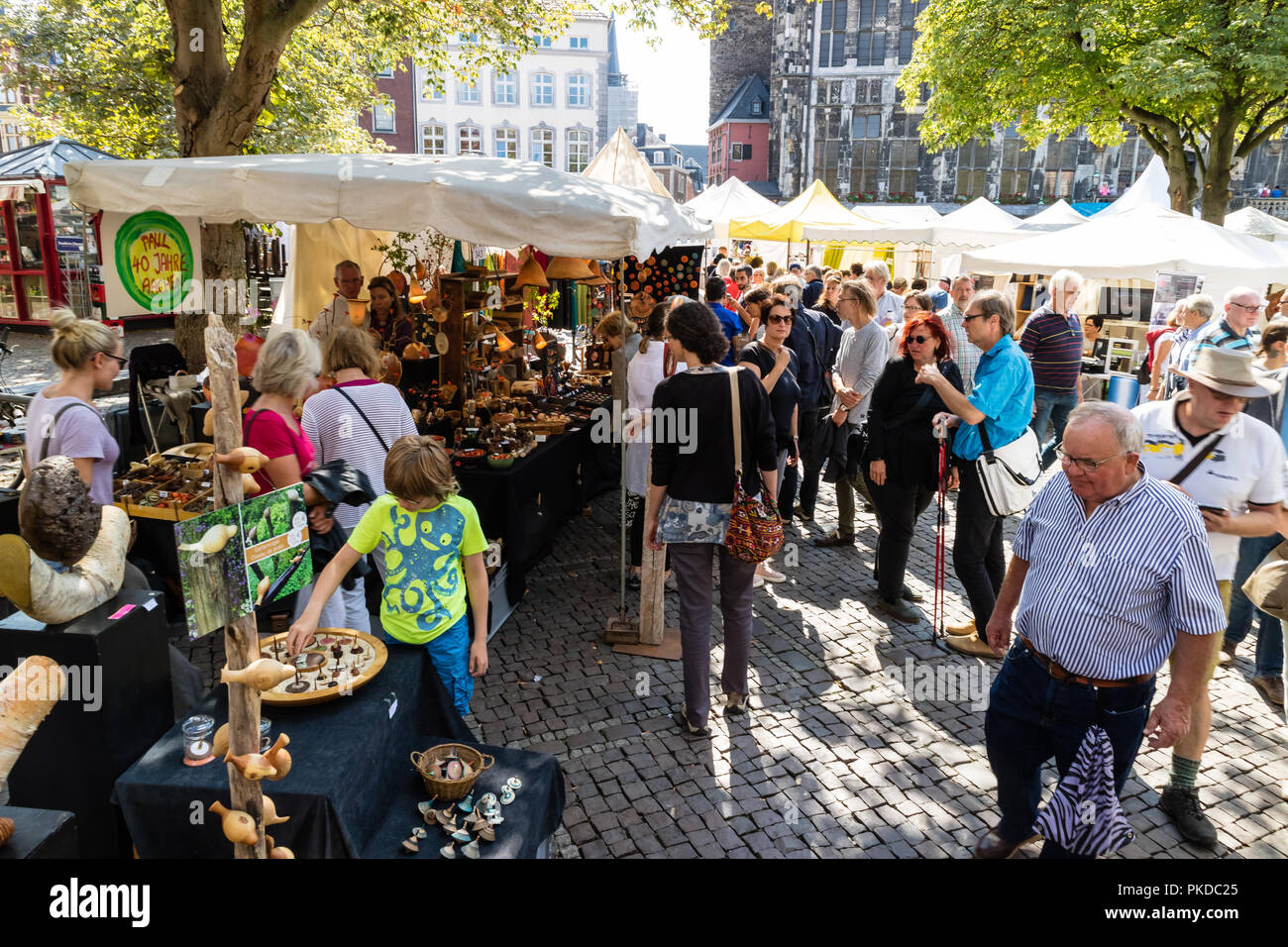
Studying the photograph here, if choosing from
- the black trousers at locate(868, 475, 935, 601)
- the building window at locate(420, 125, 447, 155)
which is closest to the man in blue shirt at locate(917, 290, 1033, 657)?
the black trousers at locate(868, 475, 935, 601)

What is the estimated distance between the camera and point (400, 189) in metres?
4.62

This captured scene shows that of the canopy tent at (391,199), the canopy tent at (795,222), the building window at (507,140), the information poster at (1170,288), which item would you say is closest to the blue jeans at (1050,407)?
the information poster at (1170,288)

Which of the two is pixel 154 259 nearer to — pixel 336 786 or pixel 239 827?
pixel 336 786

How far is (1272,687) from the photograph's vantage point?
4.47 meters

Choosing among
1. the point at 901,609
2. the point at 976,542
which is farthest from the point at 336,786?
the point at 901,609

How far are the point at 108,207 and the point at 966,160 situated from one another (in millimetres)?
44963

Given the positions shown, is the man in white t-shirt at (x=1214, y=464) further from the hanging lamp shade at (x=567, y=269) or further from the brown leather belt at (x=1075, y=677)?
the hanging lamp shade at (x=567, y=269)

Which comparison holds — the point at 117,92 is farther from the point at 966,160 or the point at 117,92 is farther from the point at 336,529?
the point at 966,160

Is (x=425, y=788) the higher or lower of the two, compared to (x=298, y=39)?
lower

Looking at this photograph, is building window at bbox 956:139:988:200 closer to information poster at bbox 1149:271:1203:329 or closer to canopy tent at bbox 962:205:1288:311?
canopy tent at bbox 962:205:1288:311

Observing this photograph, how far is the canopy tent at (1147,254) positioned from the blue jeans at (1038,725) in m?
7.50

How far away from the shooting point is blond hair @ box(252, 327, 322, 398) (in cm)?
338
